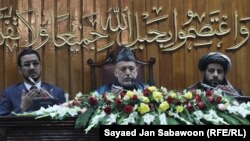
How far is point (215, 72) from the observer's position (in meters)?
6.27

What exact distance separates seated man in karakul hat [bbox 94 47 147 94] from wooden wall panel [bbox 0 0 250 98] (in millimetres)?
445

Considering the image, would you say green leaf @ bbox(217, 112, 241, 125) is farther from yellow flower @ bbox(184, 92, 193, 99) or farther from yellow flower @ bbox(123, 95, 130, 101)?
yellow flower @ bbox(123, 95, 130, 101)

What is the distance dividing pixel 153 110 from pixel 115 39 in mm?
2973

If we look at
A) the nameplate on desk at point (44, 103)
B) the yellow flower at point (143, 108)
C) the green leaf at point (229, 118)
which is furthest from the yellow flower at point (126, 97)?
the nameplate on desk at point (44, 103)

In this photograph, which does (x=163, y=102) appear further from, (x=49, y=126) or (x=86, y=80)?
(x=86, y=80)

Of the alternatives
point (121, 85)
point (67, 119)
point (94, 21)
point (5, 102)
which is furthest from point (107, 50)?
point (67, 119)

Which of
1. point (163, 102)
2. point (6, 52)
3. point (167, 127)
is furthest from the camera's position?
point (6, 52)

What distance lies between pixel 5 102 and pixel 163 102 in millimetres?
2532

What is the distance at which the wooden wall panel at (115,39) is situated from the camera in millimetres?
6816

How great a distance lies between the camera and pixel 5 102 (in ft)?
19.8

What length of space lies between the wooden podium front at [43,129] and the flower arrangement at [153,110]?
1.9 inches

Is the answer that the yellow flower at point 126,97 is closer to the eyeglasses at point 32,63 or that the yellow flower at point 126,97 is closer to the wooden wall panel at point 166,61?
the eyeglasses at point 32,63

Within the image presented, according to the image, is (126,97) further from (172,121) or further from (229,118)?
(229,118)

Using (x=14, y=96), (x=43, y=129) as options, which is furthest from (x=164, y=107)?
(x=14, y=96)
